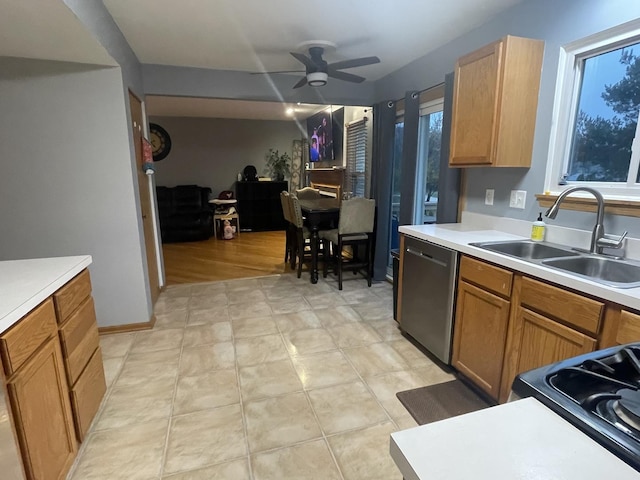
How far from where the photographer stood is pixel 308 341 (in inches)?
104

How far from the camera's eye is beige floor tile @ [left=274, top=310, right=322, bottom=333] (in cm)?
288

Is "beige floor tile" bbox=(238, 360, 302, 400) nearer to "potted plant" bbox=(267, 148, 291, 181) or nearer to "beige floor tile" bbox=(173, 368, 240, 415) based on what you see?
"beige floor tile" bbox=(173, 368, 240, 415)

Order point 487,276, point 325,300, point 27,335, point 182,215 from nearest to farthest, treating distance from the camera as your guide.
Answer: point 27,335
point 487,276
point 325,300
point 182,215

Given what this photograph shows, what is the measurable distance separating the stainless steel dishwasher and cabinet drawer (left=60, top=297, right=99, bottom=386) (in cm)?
197

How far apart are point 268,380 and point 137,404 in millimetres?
743

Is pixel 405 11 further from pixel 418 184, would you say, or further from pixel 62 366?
pixel 62 366

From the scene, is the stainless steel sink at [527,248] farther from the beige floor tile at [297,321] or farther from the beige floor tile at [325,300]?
the beige floor tile at [325,300]

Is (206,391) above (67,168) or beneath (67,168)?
beneath

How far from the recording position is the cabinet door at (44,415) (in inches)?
45.4

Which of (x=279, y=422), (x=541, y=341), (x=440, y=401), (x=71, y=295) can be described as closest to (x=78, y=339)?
(x=71, y=295)

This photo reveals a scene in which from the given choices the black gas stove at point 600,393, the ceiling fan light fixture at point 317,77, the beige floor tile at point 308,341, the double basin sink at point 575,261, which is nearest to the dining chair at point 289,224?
the ceiling fan light fixture at point 317,77

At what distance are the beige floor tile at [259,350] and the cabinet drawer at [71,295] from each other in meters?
1.08

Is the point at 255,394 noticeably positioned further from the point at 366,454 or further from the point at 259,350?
the point at 366,454

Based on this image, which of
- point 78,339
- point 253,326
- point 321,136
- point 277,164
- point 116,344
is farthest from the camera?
point 277,164
